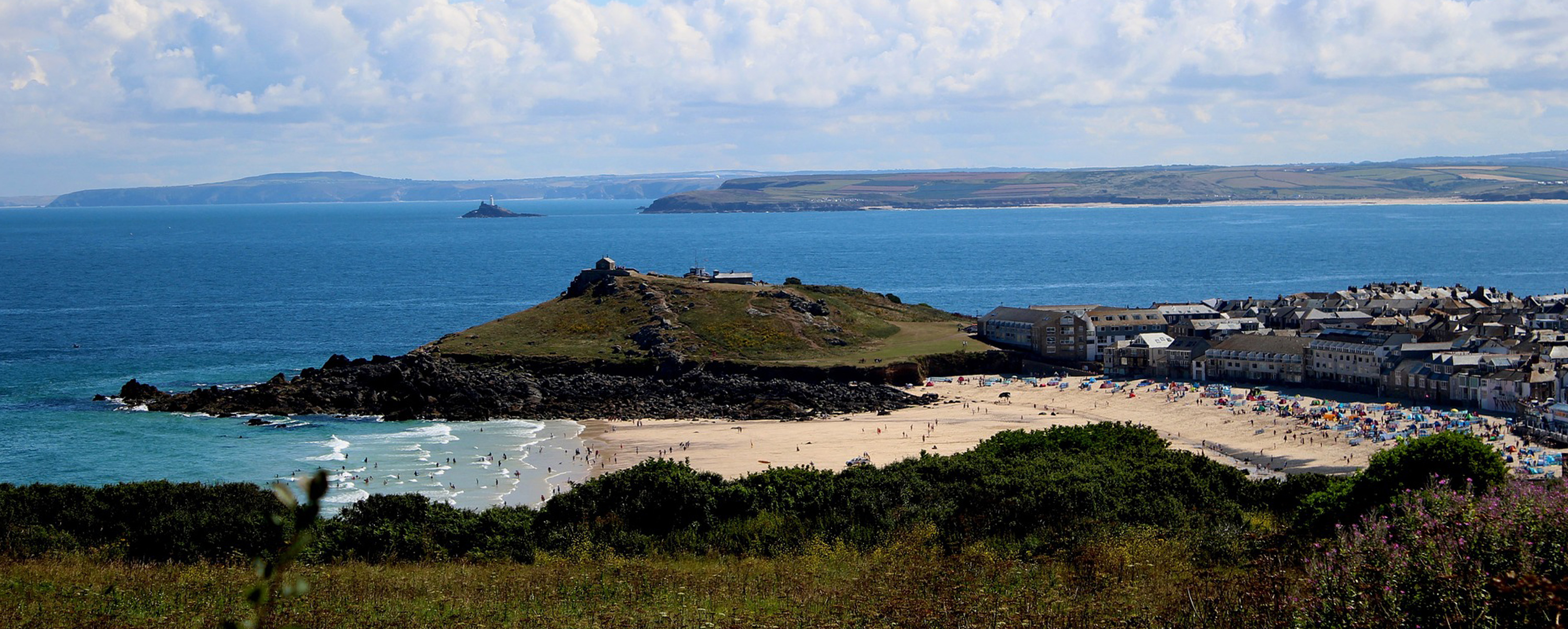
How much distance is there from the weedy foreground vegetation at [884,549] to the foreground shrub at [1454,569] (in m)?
0.04

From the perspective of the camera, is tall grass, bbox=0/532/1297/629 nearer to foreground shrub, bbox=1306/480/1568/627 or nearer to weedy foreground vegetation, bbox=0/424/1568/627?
weedy foreground vegetation, bbox=0/424/1568/627

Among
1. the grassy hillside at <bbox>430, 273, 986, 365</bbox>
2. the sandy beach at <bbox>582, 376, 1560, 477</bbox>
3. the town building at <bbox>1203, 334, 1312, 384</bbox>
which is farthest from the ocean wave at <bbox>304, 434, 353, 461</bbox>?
the town building at <bbox>1203, 334, 1312, 384</bbox>

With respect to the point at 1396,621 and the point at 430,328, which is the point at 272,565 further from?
the point at 430,328

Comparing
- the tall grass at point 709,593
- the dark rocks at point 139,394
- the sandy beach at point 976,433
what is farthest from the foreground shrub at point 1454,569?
the dark rocks at point 139,394

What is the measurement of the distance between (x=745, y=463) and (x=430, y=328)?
194ft

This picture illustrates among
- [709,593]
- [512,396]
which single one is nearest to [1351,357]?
[512,396]

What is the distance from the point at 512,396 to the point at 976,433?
1001 inches

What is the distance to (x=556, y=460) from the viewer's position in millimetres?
53625

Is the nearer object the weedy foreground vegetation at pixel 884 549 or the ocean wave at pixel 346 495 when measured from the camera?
the weedy foreground vegetation at pixel 884 549

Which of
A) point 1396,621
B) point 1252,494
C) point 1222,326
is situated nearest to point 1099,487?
point 1252,494

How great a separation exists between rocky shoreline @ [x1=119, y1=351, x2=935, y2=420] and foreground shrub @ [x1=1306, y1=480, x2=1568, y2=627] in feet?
166

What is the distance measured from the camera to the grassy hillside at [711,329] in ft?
258

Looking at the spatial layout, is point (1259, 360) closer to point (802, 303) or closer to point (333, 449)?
point (802, 303)

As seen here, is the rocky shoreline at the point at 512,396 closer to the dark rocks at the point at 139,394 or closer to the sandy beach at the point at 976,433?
the dark rocks at the point at 139,394
